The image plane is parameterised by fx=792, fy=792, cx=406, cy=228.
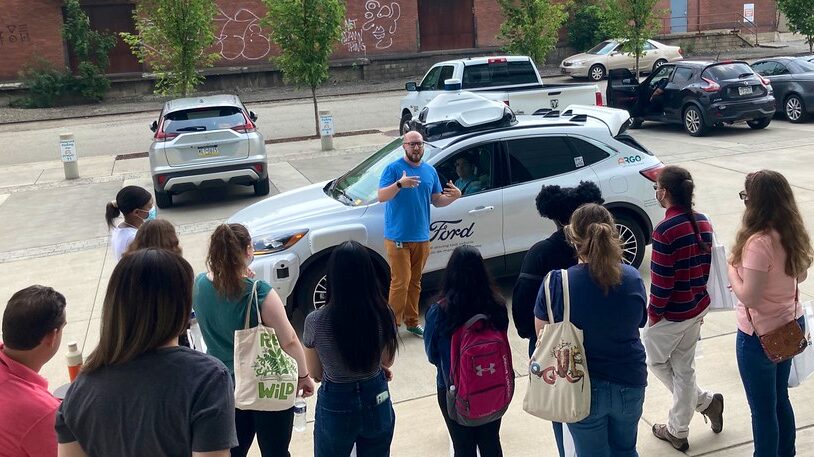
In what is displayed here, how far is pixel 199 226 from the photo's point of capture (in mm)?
11180

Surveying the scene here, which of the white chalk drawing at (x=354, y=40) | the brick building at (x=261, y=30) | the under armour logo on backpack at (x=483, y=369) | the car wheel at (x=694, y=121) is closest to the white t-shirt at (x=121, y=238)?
the under armour logo on backpack at (x=483, y=369)

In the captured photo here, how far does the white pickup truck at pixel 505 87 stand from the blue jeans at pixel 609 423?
10782mm

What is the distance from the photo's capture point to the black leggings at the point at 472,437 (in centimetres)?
391

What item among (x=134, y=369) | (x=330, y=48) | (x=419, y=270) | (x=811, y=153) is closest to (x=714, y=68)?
(x=811, y=153)

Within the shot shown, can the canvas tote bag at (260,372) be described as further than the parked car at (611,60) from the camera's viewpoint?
No

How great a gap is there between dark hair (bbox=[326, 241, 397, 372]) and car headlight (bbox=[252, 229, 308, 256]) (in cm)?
321

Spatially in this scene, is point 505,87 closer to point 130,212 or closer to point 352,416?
point 130,212

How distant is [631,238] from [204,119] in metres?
7.53

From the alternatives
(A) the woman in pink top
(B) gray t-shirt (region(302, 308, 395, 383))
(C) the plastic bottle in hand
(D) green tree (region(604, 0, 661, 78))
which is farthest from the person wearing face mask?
(D) green tree (region(604, 0, 661, 78))

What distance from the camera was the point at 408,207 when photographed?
645cm

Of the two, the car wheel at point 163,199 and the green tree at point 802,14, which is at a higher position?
the green tree at point 802,14

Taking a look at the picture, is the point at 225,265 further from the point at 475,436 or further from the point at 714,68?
the point at 714,68

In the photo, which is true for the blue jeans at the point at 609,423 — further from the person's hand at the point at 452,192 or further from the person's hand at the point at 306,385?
the person's hand at the point at 452,192

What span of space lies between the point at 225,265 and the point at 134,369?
1.52 meters
